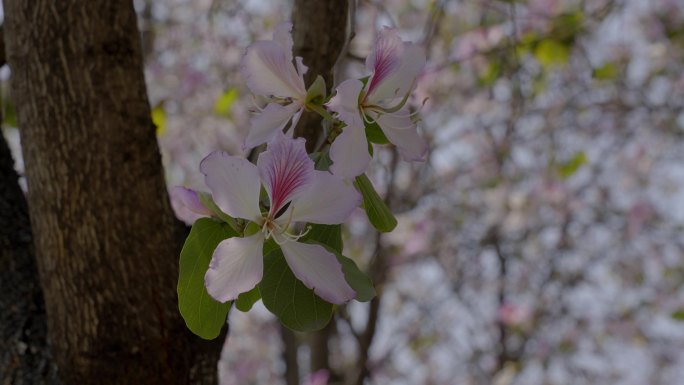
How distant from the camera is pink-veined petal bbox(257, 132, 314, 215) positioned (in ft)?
2.18

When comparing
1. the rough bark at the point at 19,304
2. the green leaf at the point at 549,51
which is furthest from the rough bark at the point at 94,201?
the green leaf at the point at 549,51

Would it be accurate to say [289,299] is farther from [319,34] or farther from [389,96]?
[319,34]

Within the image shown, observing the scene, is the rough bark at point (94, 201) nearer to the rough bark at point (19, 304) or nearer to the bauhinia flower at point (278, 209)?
the rough bark at point (19, 304)

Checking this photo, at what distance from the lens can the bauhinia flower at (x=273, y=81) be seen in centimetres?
70

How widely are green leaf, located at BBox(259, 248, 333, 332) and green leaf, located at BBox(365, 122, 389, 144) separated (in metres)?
0.13

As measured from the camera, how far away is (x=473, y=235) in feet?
16.7

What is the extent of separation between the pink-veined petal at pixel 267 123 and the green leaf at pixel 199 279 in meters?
0.08

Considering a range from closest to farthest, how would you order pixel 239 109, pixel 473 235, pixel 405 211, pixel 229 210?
1. pixel 229 210
2. pixel 405 211
3. pixel 239 109
4. pixel 473 235

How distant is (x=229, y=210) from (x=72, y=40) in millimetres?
599

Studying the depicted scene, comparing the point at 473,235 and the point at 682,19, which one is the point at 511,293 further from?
the point at 682,19

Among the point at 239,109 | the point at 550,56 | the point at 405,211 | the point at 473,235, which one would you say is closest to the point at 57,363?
the point at 550,56

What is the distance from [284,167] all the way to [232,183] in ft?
0.13

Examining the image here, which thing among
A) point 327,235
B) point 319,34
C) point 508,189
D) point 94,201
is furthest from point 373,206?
point 508,189

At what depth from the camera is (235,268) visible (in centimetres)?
66
